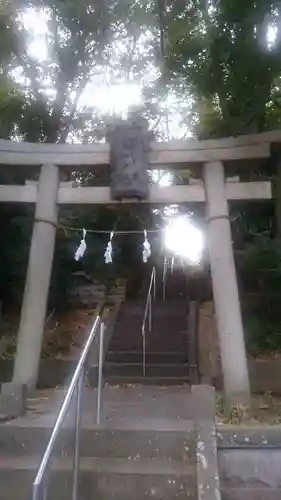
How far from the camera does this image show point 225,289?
→ 7.03 metres

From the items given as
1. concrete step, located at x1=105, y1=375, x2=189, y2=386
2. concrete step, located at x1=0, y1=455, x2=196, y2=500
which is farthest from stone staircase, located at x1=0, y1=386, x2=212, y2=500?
concrete step, located at x1=105, y1=375, x2=189, y2=386

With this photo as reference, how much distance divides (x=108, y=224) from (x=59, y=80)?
3.83 m

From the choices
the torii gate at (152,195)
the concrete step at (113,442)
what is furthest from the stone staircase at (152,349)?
the concrete step at (113,442)

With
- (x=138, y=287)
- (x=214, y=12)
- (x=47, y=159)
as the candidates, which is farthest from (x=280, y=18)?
(x=138, y=287)

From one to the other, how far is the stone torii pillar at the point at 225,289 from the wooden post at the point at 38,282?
2.26 meters

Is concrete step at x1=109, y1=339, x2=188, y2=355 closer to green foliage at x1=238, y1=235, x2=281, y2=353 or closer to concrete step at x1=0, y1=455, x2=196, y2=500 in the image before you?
green foliage at x1=238, y1=235, x2=281, y2=353

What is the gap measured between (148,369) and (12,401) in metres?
3.95

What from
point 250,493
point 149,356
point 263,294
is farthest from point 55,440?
point 263,294

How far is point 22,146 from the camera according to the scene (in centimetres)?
781

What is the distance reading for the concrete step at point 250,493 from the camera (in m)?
4.14

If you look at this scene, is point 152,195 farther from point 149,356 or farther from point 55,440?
point 55,440

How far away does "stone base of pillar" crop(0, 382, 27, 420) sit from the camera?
206 inches

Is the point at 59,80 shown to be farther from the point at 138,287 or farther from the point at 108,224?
the point at 138,287

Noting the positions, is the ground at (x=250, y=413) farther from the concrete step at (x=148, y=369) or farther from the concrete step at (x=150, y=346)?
the concrete step at (x=150, y=346)
